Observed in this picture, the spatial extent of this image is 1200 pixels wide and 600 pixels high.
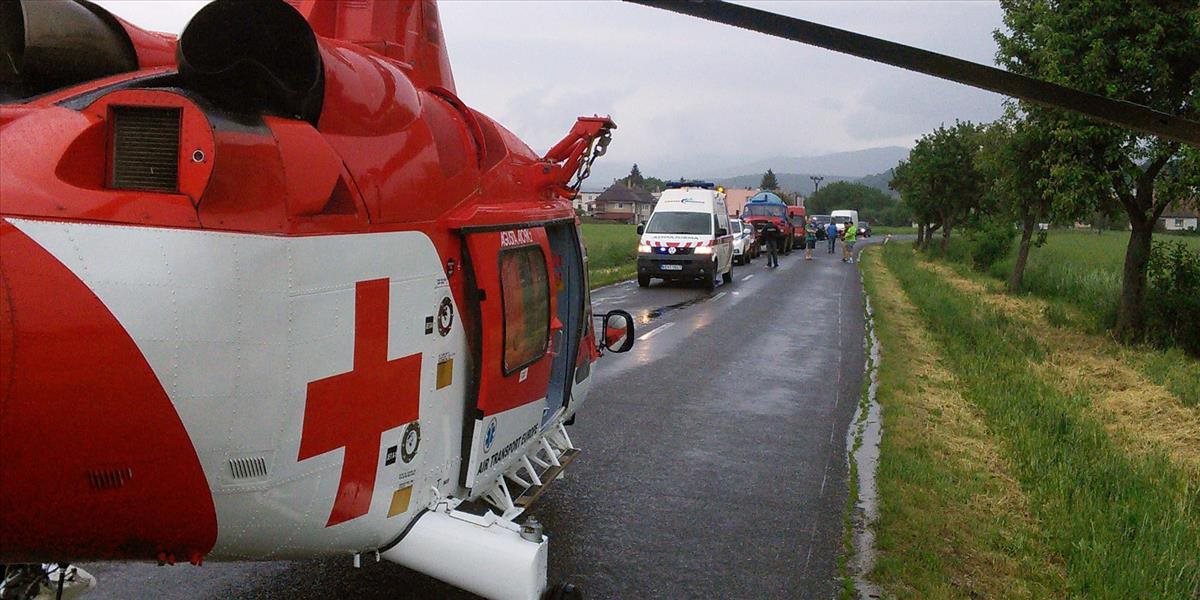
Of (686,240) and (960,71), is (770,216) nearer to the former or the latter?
(686,240)

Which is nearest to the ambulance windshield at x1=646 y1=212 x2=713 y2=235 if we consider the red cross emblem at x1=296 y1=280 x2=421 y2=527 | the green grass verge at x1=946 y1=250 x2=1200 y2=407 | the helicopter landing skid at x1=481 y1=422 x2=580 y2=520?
the green grass verge at x1=946 y1=250 x2=1200 y2=407

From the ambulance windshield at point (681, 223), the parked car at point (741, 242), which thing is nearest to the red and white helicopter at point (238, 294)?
the ambulance windshield at point (681, 223)

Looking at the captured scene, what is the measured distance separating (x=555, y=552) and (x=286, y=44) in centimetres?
368

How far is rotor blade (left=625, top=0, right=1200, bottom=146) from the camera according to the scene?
268 centimetres

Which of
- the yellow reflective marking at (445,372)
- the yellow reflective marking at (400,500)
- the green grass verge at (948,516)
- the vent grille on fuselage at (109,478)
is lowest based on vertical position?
the green grass verge at (948,516)

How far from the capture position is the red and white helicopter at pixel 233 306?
2.54m

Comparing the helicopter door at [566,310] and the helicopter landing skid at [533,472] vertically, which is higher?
the helicopter door at [566,310]

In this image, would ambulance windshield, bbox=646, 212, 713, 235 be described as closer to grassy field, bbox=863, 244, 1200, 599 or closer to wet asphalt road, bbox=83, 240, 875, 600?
wet asphalt road, bbox=83, 240, 875, 600

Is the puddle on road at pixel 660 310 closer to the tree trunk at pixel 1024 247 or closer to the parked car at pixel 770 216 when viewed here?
the tree trunk at pixel 1024 247

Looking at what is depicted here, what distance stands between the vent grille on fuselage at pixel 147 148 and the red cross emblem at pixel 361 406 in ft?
2.64

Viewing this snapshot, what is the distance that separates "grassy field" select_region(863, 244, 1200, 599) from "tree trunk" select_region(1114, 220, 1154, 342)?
1073 millimetres

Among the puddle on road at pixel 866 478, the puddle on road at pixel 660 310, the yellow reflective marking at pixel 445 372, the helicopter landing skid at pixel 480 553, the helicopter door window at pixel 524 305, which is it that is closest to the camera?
the helicopter landing skid at pixel 480 553

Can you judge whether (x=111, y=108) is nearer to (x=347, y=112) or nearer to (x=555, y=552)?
(x=347, y=112)

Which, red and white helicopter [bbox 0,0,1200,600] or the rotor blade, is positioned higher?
the rotor blade
